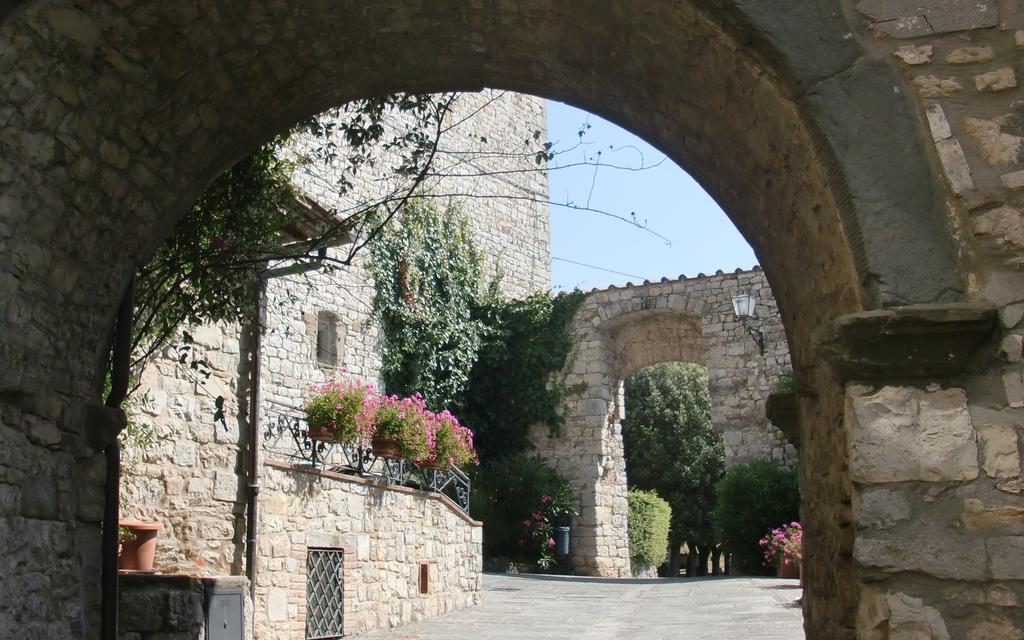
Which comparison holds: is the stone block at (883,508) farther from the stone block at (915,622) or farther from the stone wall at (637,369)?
the stone wall at (637,369)

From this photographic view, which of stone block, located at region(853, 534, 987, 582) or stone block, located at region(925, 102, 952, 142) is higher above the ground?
stone block, located at region(925, 102, 952, 142)

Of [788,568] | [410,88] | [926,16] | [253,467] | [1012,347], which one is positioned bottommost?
[788,568]

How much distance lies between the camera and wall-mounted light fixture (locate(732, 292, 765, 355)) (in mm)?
14406

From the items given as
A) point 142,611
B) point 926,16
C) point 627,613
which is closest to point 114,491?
point 142,611

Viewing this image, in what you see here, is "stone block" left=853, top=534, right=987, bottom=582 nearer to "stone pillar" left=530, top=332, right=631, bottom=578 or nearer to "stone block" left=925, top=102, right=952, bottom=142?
"stone block" left=925, top=102, right=952, bottom=142

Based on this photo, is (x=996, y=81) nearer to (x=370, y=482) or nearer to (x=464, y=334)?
(x=370, y=482)

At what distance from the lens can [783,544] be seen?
12586 millimetres

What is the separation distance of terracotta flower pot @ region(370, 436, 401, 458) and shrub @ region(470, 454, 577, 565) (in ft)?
16.9

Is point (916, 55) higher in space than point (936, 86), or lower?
higher

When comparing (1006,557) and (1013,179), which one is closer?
(1006,557)

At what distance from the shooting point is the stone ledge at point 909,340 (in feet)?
9.52

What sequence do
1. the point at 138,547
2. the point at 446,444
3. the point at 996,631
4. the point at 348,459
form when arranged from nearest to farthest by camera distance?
1. the point at 996,631
2. the point at 138,547
3. the point at 348,459
4. the point at 446,444

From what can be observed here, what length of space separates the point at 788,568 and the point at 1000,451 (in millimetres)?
10072

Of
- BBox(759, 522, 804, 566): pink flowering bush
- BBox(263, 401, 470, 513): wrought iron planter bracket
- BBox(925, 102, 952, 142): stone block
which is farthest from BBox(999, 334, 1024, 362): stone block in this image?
BBox(759, 522, 804, 566): pink flowering bush
